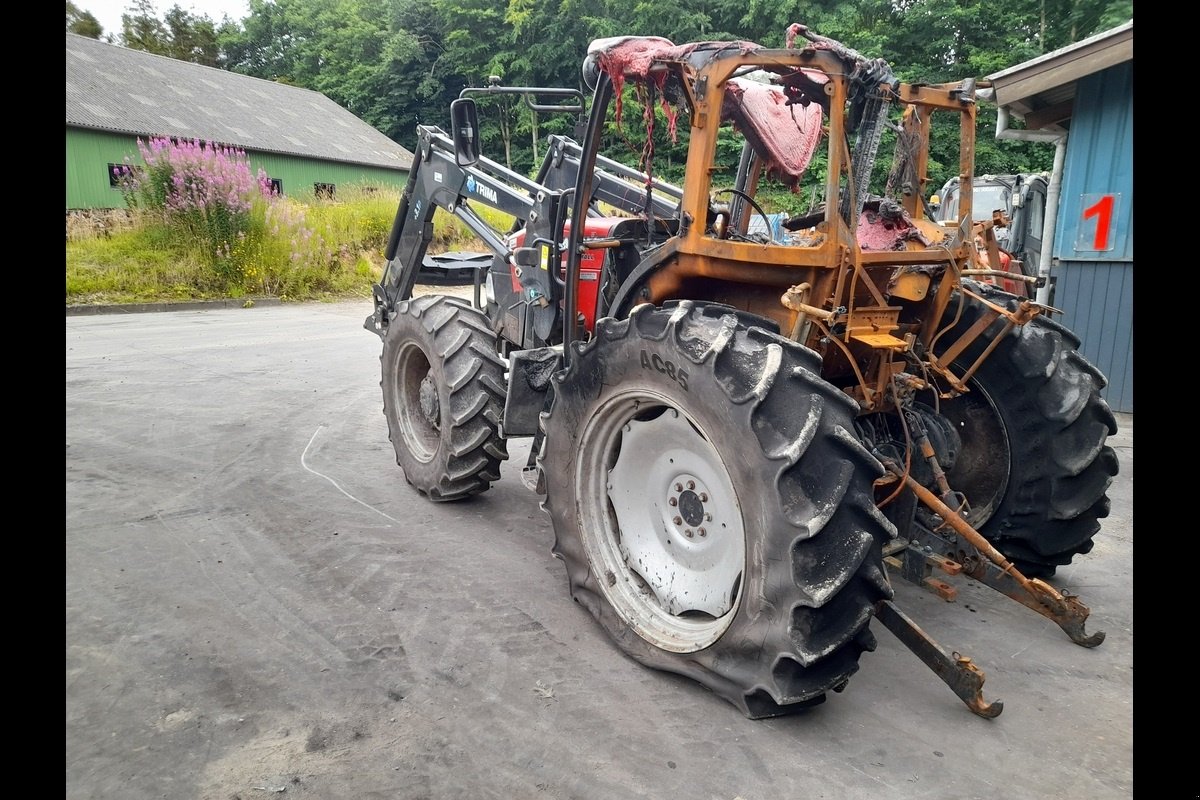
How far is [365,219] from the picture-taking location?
18.4 metres

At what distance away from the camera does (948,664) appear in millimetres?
2709

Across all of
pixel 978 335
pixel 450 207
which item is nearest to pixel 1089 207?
pixel 978 335

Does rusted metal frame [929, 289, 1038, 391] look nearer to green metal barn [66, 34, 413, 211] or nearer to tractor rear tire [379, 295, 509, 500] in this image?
tractor rear tire [379, 295, 509, 500]

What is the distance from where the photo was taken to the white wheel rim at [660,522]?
9.89 ft

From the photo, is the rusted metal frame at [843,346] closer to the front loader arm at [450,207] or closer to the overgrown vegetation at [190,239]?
the front loader arm at [450,207]

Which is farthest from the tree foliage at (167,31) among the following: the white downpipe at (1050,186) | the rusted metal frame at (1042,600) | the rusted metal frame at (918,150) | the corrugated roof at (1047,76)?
the white downpipe at (1050,186)

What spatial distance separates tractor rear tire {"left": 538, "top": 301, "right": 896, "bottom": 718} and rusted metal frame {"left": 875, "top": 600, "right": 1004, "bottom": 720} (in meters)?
0.23

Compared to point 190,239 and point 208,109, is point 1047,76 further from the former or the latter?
point 208,109

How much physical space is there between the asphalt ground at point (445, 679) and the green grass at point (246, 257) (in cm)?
754

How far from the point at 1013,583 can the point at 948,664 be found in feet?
2.19

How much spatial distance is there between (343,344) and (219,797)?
28.9ft

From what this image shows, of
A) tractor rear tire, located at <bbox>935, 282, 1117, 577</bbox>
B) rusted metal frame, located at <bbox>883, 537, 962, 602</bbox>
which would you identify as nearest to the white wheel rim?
rusted metal frame, located at <bbox>883, 537, 962, 602</bbox>

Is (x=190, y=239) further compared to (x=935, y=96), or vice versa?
(x=190, y=239)
